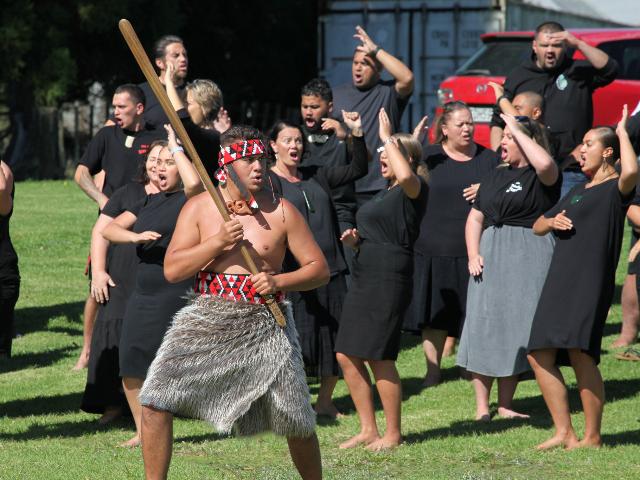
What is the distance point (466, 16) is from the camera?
22.7 m

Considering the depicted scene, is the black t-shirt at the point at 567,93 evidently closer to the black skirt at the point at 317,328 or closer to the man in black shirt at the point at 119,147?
the black skirt at the point at 317,328

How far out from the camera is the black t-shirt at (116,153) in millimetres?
10289

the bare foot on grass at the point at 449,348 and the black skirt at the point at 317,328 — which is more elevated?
the black skirt at the point at 317,328

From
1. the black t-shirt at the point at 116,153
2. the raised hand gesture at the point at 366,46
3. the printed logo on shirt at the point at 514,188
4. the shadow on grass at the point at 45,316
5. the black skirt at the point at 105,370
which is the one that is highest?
the raised hand gesture at the point at 366,46

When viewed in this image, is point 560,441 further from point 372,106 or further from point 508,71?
point 508,71

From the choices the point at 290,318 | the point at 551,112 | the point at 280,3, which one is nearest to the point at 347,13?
the point at 280,3

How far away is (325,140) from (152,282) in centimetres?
273

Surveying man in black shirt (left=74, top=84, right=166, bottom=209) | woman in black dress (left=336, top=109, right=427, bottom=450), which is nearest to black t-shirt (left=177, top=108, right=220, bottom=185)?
woman in black dress (left=336, top=109, right=427, bottom=450)

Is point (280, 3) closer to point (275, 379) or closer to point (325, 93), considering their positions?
point (325, 93)

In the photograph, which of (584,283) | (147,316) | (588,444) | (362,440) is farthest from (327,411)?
(584,283)

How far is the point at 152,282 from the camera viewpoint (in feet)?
25.8

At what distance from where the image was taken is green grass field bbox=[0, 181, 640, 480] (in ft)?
24.4

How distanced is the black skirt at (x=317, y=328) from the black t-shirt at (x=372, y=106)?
6.65 feet

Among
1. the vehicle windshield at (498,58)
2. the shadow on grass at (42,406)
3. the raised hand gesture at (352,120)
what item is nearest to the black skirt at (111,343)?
the shadow on grass at (42,406)
